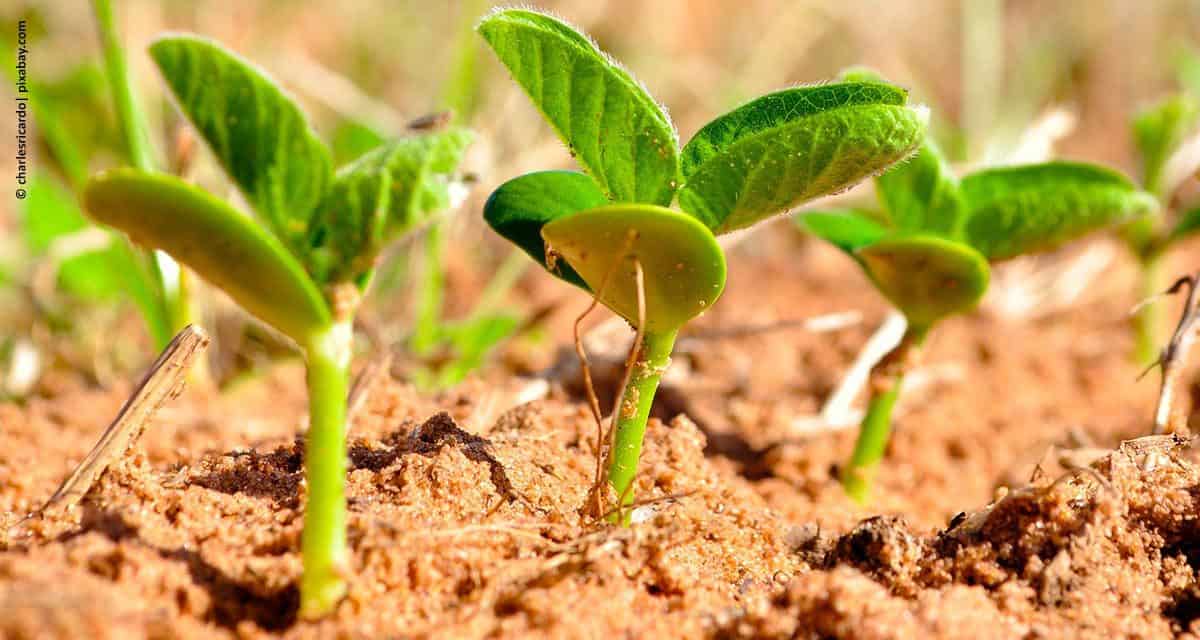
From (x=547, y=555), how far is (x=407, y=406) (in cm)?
56

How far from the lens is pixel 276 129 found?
0.92 m

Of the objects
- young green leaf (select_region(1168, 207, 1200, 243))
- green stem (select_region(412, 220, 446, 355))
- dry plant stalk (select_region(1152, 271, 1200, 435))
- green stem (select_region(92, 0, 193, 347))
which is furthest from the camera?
green stem (select_region(412, 220, 446, 355))

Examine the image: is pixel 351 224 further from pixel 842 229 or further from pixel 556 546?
pixel 842 229

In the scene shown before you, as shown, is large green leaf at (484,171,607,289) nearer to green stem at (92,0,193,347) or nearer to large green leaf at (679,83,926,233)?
large green leaf at (679,83,926,233)

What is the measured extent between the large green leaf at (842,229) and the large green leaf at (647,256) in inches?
21.9

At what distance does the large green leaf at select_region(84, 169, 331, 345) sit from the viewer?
83 cm

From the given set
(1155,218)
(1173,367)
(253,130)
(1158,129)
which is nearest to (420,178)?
(253,130)

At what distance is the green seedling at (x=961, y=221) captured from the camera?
1.46m

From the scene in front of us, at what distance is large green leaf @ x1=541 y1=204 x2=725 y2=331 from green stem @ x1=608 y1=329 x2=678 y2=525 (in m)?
0.03

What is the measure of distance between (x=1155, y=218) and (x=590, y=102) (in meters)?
2.02

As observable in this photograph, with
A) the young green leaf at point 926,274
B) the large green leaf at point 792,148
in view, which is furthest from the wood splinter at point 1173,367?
the large green leaf at point 792,148

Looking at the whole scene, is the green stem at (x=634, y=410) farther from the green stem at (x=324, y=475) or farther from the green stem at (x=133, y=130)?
the green stem at (x=133, y=130)

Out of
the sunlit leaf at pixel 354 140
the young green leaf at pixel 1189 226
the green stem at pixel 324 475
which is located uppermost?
the young green leaf at pixel 1189 226

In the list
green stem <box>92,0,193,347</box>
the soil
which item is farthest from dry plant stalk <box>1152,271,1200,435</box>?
green stem <box>92,0,193,347</box>
